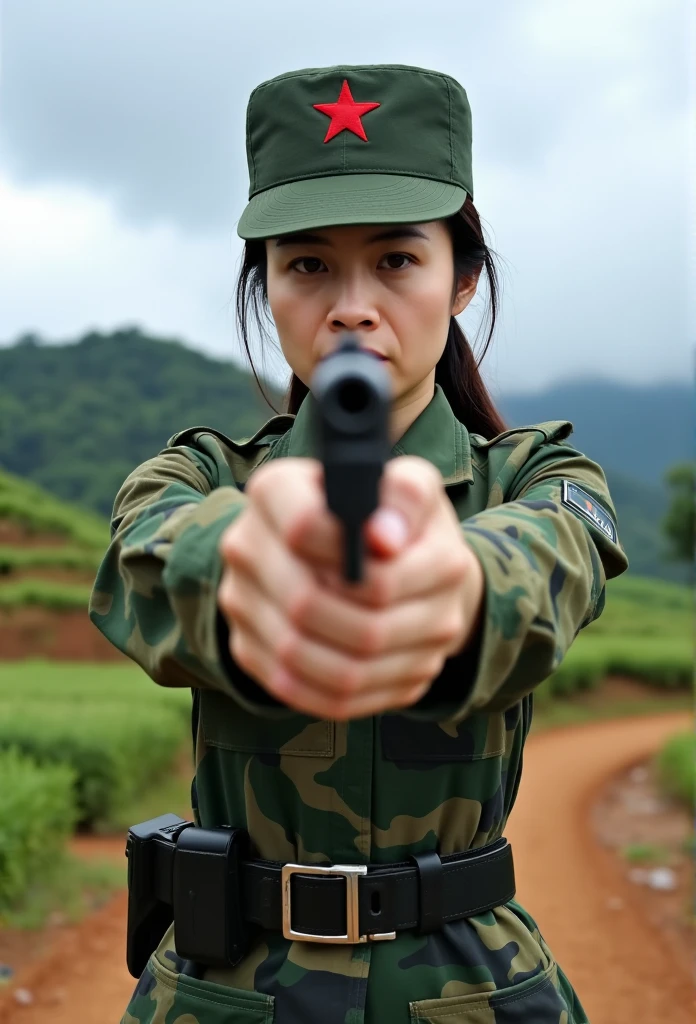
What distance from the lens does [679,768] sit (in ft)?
26.5

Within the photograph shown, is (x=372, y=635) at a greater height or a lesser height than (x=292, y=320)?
lesser

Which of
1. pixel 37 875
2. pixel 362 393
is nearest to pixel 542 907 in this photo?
pixel 37 875

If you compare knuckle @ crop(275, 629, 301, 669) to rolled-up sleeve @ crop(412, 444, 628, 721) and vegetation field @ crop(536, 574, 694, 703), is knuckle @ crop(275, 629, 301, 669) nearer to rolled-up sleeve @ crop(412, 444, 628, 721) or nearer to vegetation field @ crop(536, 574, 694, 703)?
rolled-up sleeve @ crop(412, 444, 628, 721)

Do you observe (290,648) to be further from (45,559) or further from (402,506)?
(45,559)

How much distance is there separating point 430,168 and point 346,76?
0.18m

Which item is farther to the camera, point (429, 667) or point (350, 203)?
point (350, 203)

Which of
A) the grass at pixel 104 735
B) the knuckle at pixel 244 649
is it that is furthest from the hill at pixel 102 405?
the knuckle at pixel 244 649

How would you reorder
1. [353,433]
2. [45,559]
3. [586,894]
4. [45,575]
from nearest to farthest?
[353,433]
[586,894]
[45,575]
[45,559]

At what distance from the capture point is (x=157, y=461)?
1.57m

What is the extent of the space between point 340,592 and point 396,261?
766 mm

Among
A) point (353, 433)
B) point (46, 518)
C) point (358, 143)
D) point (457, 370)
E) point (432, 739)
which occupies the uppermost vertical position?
point (358, 143)

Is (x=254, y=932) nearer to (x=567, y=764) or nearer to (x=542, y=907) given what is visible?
(x=542, y=907)

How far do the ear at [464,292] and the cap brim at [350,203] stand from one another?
0.18 meters

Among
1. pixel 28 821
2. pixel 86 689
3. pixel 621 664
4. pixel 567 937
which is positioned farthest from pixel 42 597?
pixel 621 664
